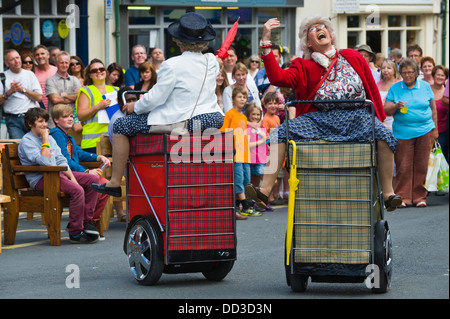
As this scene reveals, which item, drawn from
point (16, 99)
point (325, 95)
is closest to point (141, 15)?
point (16, 99)

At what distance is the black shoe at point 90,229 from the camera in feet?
39.6

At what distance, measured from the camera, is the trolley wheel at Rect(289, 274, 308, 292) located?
8523mm

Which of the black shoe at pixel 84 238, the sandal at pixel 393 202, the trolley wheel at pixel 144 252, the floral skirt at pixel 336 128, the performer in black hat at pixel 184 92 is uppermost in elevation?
the performer in black hat at pixel 184 92

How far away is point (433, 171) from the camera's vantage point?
15906 mm

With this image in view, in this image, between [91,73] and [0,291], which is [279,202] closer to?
[91,73]

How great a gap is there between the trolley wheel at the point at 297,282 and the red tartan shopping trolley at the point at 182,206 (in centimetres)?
71

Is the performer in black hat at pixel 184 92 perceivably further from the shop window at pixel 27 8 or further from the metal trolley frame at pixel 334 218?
the shop window at pixel 27 8

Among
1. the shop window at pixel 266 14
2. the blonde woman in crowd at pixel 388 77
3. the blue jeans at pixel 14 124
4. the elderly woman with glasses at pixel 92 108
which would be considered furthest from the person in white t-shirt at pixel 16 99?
the shop window at pixel 266 14

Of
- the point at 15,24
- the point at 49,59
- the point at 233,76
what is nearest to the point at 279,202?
the point at 233,76

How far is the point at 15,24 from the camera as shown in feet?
77.6

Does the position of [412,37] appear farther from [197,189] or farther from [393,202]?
[393,202]

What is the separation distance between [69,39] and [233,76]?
9.43 meters

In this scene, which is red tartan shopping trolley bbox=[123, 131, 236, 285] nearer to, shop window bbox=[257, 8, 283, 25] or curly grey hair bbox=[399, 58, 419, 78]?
curly grey hair bbox=[399, 58, 419, 78]

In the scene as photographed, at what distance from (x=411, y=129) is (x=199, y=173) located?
23.7 ft
